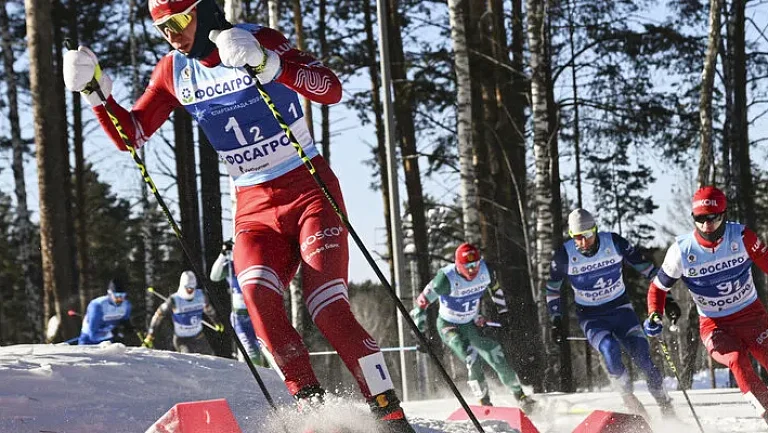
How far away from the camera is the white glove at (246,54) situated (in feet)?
14.3

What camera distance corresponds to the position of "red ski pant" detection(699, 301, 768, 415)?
7707 mm

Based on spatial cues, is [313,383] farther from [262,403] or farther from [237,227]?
[262,403]

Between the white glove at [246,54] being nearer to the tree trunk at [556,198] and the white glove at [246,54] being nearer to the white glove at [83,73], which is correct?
the white glove at [83,73]

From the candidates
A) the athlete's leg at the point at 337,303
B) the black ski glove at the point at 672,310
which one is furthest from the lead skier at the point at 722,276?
the athlete's leg at the point at 337,303

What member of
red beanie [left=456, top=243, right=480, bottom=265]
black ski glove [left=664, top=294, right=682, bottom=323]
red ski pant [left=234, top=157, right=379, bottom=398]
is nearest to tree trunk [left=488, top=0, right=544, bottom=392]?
red beanie [left=456, top=243, right=480, bottom=265]

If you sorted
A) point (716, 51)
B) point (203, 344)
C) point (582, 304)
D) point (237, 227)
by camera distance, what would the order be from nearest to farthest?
point (237, 227), point (582, 304), point (716, 51), point (203, 344)

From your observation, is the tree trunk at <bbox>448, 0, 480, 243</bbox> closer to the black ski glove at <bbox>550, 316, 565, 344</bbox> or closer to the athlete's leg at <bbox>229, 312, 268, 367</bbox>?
the athlete's leg at <bbox>229, 312, 268, 367</bbox>

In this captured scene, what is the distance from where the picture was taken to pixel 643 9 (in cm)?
1841

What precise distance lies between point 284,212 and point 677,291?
5567 cm

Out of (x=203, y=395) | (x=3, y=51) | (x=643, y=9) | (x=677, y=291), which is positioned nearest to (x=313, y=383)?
(x=203, y=395)

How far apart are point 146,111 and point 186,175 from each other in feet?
58.8

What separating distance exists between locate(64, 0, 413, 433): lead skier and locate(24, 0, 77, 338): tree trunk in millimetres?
10572

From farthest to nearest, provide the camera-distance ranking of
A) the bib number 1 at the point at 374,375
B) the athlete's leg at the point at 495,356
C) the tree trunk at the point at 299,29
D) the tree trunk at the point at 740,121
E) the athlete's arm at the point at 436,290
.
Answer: the tree trunk at the point at 299,29
the tree trunk at the point at 740,121
the athlete's arm at the point at 436,290
the athlete's leg at the point at 495,356
the bib number 1 at the point at 374,375

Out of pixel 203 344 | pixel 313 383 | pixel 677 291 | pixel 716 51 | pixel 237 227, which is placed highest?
pixel 716 51
